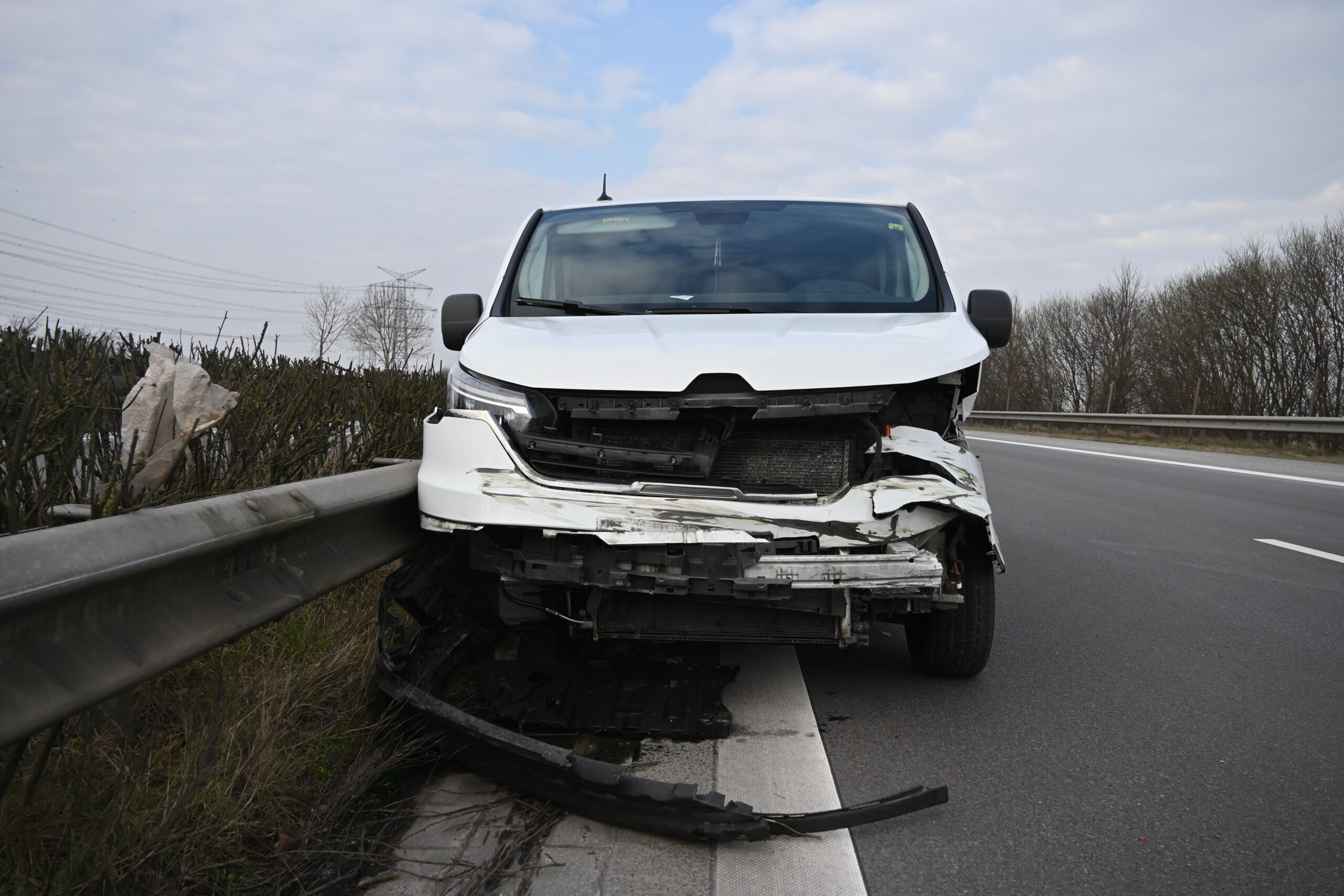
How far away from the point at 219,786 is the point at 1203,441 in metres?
23.4

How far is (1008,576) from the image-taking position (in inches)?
232

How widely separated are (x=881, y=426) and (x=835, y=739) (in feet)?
3.48

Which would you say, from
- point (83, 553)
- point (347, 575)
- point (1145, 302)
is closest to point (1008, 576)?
point (347, 575)

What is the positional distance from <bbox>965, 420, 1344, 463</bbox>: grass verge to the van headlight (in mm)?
16697

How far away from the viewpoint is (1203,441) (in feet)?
70.7

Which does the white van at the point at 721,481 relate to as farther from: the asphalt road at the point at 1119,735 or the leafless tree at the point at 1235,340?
the leafless tree at the point at 1235,340

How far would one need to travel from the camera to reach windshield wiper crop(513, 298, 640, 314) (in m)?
3.91

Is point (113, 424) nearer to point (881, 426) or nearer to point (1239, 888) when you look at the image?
point (881, 426)

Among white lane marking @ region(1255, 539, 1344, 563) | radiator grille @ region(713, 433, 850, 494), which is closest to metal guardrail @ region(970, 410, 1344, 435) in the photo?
white lane marking @ region(1255, 539, 1344, 563)

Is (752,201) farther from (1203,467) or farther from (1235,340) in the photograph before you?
(1235,340)

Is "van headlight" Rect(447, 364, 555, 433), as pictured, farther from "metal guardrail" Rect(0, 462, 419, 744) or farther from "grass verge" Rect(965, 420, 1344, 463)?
"grass verge" Rect(965, 420, 1344, 463)

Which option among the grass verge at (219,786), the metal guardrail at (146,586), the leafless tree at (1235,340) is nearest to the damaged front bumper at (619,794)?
the grass verge at (219,786)

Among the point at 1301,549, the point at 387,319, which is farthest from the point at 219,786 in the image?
the point at 387,319

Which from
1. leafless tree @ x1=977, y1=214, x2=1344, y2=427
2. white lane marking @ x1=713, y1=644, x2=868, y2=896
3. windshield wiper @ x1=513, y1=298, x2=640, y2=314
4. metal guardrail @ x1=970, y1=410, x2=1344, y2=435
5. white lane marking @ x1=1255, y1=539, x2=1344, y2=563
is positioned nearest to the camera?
white lane marking @ x1=713, y1=644, x2=868, y2=896
